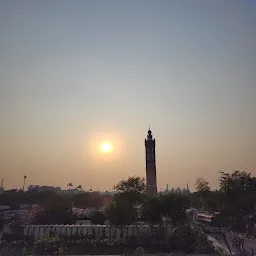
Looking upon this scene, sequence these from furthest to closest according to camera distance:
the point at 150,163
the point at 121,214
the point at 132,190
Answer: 1. the point at 150,163
2. the point at 132,190
3. the point at 121,214

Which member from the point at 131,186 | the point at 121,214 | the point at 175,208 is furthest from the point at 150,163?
the point at 121,214

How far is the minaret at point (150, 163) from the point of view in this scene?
65562 millimetres

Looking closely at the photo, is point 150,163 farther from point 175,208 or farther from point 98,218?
point 175,208

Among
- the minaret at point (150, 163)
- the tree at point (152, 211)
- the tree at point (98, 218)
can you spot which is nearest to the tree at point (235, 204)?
the tree at point (152, 211)

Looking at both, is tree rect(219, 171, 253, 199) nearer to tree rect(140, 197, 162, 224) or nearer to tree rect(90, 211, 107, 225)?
tree rect(140, 197, 162, 224)

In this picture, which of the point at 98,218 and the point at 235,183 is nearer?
the point at 235,183

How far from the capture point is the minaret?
65.6 m

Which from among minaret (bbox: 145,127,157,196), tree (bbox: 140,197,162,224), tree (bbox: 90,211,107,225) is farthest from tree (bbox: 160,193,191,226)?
minaret (bbox: 145,127,157,196)

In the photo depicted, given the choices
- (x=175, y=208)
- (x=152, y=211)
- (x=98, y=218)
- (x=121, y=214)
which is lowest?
(x=98, y=218)

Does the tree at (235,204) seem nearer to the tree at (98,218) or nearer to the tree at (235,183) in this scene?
the tree at (235,183)

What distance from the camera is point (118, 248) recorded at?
94.0 feet

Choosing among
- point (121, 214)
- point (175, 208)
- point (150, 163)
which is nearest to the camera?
point (121, 214)

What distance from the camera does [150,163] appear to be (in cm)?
6706

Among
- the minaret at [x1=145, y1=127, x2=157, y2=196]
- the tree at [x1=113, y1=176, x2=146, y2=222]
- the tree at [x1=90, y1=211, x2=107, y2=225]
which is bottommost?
the tree at [x1=90, y1=211, x2=107, y2=225]
